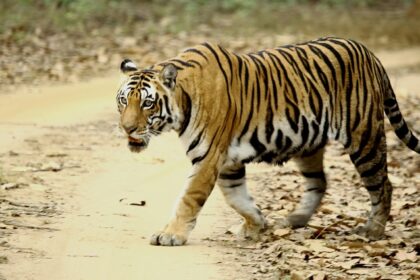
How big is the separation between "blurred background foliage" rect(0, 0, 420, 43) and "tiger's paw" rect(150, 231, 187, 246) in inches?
425

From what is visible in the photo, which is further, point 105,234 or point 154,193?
point 154,193

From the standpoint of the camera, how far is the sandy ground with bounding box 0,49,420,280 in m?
6.71

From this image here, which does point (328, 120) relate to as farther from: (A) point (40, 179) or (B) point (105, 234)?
(A) point (40, 179)

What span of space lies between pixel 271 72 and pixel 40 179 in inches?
103

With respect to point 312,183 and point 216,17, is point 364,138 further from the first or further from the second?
point 216,17

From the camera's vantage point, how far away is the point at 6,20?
61.7 feet

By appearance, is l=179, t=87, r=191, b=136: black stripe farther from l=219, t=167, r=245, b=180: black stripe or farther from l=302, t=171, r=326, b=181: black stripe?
l=302, t=171, r=326, b=181: black stripe

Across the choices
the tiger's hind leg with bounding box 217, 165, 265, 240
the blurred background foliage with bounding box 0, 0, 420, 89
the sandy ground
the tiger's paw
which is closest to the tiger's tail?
the tiger's hind leg with bounding box 217, 165, 265, 240

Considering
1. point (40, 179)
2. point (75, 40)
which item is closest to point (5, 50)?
point (75, 40)

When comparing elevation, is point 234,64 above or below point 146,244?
above

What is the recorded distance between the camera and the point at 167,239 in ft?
23.7

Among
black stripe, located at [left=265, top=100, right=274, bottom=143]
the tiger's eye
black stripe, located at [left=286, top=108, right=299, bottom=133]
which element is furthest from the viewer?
black stripe, located at [left=286, top=108, right=299, bottom=133]

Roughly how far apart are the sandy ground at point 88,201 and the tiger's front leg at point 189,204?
110 millimetres

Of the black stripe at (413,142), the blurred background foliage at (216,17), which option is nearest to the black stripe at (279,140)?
the black stripe at (413,142)
